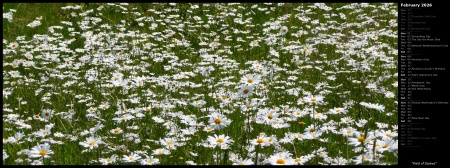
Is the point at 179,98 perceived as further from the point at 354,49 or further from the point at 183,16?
the point at 183,16

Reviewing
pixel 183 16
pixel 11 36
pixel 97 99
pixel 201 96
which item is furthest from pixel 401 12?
pixel 11 36

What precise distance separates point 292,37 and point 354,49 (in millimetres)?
1468

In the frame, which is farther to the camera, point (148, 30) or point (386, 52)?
point (148, 30)

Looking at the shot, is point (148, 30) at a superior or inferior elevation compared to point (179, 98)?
superior

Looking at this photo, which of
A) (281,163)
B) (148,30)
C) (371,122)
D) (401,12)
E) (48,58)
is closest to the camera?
(281,163)

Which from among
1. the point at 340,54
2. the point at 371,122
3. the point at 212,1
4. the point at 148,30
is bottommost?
the point at 371,122

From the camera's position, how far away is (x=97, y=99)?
21.1ft
